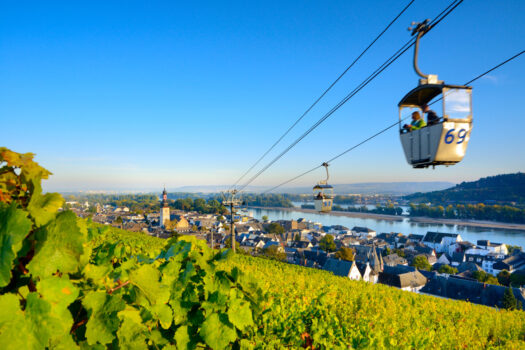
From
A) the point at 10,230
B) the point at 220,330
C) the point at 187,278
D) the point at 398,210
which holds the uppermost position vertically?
the point at 10,230

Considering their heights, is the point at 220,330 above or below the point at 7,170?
below

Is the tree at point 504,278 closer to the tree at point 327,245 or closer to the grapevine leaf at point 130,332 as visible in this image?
the tree at point 327,245

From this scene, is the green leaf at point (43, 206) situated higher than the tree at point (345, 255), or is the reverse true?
the green leaf at point (43, 206)

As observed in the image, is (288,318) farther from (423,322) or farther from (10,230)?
(423,322)

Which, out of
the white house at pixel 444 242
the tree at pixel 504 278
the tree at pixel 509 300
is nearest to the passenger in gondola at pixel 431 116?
the tree at pixel 509 300

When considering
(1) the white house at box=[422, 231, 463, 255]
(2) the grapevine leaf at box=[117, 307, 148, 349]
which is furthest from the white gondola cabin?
(1) the white house at box=[422, 231, 463, 255]

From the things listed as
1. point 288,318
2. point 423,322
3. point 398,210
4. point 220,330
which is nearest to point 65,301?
point 220,330
